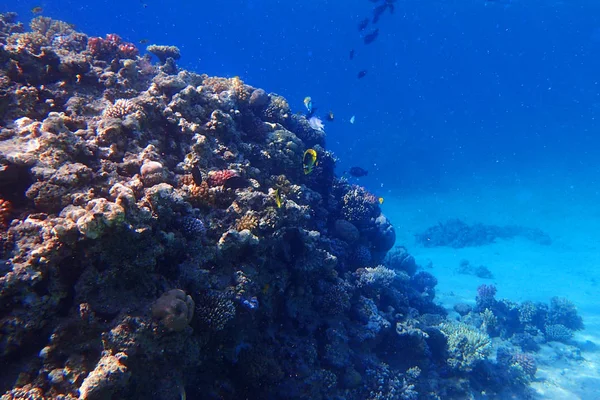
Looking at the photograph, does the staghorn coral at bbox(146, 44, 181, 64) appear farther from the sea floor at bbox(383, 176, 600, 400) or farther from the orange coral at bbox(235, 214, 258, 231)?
the sea floor at bbox(383, 176, 600, 400)

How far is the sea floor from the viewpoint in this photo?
33.9 feet

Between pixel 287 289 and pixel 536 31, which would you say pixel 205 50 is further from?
pixel 287 289

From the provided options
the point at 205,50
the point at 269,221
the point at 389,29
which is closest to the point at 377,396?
the point at 269,221

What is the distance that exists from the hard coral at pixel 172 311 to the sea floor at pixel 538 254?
10.4 meters

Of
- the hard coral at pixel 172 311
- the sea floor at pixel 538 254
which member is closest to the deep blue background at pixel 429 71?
the sea floor at pixel 538 254

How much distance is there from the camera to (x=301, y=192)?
24.5ft

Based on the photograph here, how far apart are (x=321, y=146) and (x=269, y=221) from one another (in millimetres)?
5197

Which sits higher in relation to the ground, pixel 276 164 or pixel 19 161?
pixel 276 164

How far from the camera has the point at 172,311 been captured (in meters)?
3.49

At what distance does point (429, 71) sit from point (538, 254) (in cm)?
4077

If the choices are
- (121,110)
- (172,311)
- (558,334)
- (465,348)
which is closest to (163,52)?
(121,110)

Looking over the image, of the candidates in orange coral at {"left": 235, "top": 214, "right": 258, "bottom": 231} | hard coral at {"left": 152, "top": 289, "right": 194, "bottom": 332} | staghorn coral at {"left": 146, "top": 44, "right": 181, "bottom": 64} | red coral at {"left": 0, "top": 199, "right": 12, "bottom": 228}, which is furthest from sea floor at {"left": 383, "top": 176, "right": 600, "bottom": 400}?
staghorn coral at {"left": 146, "top": 44, "right": 181, "bottom": 64}

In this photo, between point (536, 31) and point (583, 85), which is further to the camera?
point (583, 85)

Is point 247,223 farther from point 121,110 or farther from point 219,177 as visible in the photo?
point 121,110
